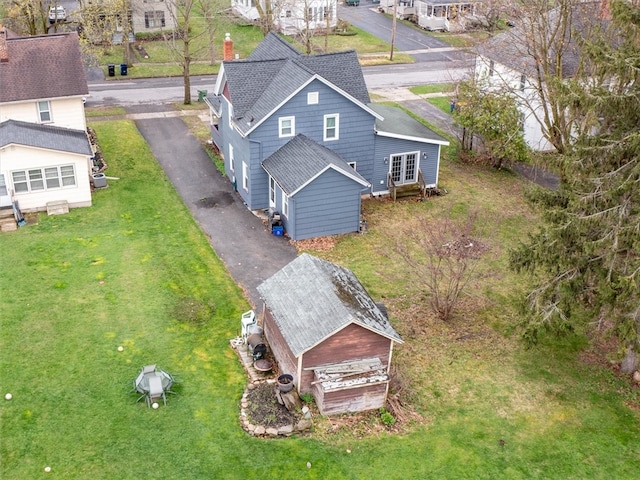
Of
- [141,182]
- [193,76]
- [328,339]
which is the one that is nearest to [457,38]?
[193,76]

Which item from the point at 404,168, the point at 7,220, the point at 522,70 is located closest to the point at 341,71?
the point at 404,168

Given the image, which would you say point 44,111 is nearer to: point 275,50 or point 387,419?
point 275,50

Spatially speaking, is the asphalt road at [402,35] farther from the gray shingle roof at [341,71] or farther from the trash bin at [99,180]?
the trash bin at [99,180]

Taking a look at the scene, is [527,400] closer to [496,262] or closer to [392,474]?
[392,474]

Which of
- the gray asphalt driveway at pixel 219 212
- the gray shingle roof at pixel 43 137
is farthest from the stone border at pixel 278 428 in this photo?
the gray shingle roof at pixel 43 137

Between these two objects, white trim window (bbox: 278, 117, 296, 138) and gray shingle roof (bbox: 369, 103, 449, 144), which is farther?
gray shingle roof (bbox: 369, 103, 449, 144)

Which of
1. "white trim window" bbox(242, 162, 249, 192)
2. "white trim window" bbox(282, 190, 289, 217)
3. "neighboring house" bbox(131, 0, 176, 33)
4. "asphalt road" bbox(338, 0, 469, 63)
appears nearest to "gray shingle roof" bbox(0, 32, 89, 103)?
"white trim window" bbox(242, 162, 249, 192)

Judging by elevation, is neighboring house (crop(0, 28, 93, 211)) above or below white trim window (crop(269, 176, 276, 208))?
above

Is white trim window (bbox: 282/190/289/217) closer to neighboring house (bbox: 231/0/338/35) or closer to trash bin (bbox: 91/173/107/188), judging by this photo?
trash bin (bbox: 91/173/107/188)
